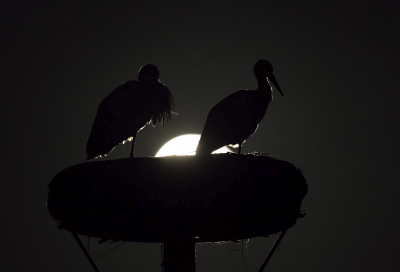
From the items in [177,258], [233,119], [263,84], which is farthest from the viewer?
[263,84]

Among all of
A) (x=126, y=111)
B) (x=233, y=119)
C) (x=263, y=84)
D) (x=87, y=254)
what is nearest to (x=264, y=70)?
(x=263, y=84)

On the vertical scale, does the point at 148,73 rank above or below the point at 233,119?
above

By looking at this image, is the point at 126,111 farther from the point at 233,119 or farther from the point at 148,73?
the point at 233,119

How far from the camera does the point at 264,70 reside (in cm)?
560

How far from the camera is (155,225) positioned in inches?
133

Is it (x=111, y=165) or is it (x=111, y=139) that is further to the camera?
(x=111, y=139)

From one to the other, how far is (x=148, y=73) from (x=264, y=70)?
5.13 feet

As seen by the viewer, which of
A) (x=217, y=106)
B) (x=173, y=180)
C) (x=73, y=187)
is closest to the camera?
(x=173, y=180)

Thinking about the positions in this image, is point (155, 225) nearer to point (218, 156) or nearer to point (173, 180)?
point (173, 180)

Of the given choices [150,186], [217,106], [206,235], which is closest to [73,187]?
[150,186]

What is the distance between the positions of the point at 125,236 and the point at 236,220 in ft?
3.08

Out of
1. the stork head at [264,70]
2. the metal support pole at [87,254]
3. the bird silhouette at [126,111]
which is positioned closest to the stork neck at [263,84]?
the stork head at [264,70]

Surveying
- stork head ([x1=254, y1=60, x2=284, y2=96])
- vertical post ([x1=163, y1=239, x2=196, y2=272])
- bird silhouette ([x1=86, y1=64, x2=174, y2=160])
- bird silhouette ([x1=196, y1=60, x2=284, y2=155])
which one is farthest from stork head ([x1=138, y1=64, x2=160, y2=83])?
vertical post ([x1=163, y1=239, x2=196, y2=272])

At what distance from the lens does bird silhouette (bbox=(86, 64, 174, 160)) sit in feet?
17.6
